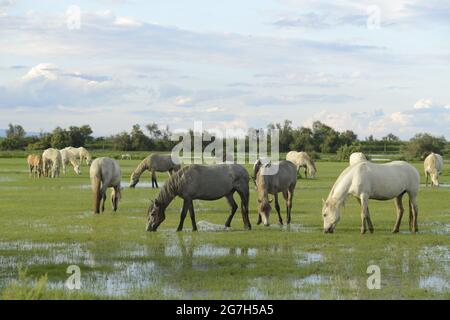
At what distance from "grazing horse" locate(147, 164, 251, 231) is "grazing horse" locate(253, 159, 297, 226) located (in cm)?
87

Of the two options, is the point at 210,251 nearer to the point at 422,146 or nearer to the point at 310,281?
the point at 310,281

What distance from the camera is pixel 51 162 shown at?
140 ft

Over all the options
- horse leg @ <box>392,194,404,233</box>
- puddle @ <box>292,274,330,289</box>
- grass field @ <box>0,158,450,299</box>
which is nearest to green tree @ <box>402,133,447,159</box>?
grass field @ <box>0,158,450,299</box>

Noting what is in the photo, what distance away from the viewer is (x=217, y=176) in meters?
16.4

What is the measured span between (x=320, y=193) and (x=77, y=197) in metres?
10.2

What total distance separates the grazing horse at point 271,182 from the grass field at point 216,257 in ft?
1.49

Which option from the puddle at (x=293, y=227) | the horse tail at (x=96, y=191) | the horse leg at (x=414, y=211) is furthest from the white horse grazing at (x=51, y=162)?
the horse leg at (x=414, y=211)

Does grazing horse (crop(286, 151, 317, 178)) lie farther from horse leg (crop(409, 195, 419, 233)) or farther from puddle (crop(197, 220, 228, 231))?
horse leg (crop(409, 195, 419, 233))

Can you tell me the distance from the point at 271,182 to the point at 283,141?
237ft

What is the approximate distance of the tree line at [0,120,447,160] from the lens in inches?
3452

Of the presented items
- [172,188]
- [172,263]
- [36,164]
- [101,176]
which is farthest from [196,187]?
[36,164]

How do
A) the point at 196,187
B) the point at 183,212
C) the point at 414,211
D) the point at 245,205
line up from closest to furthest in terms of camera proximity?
the point at 183,212
the point at 196,187
the point at 414,211
the point at 245,205
